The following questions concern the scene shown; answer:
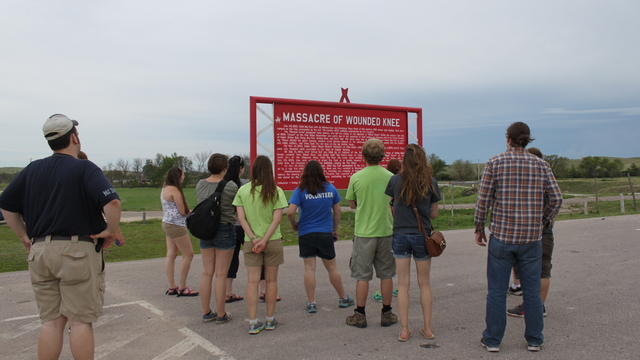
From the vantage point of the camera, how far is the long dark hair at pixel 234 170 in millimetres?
5007

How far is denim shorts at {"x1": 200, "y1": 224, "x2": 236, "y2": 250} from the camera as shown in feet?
15.7

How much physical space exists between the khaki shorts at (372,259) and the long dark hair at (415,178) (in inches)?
26.1

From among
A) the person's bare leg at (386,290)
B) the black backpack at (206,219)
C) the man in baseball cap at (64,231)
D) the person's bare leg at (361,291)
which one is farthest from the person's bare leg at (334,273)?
the man in baseball cap at (64,231)

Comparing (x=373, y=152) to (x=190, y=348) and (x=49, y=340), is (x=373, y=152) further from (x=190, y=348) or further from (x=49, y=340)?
(x=49, y=340)

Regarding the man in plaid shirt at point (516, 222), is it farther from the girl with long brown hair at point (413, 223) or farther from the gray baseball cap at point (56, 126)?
the gray baseball cap at point (56, 126)

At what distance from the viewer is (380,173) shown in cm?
462

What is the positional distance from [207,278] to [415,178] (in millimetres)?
2496

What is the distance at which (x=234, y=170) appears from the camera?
5.04 meters

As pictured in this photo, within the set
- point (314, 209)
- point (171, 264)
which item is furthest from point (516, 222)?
point (171, 264)

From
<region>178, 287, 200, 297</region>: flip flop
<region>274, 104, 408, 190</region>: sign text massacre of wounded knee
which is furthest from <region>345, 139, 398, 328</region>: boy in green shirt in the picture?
<region>274, 104, 408, 190</region>: sign text massacre of wounded knee

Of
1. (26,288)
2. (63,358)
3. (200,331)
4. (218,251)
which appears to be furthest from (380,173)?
(26,288)

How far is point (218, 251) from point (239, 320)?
2.61 feet

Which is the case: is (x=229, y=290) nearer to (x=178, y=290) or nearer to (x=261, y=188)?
(x=178, y=290)

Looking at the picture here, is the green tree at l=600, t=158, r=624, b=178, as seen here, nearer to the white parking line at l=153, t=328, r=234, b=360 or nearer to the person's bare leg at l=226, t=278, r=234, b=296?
the person's bare leg at l=226, t=278, r=234, b=296
